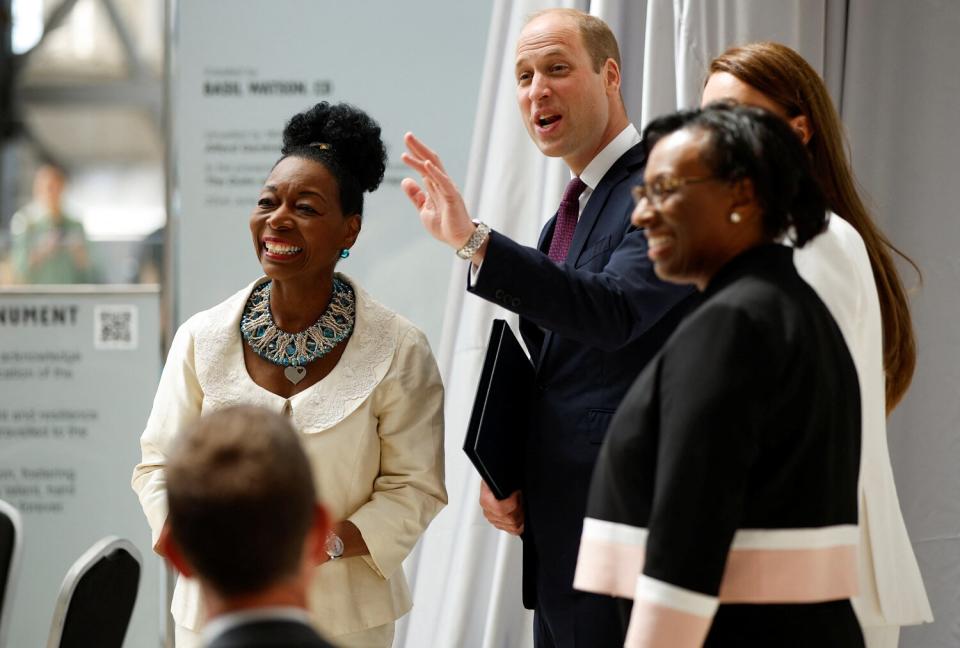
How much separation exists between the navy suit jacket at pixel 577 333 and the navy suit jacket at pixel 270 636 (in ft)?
3.23

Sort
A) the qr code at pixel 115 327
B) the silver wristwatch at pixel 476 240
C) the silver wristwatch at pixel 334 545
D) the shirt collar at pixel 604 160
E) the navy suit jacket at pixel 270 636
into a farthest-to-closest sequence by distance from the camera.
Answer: the qr code at pixel 115 327 < the shirt collar at pixel 604 160 < the silver wristwatch at pixel 334 545 < the silver wristwatch at pixel 476 240 < the navy suit jacket at pixel 270 636

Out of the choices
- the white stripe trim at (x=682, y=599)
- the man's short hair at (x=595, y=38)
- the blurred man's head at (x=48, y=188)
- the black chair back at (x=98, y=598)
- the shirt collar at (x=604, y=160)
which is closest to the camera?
the white stripe trim at (x=682, y=599)

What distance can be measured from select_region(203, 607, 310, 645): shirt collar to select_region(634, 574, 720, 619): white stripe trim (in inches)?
17.8

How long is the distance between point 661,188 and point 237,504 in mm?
685

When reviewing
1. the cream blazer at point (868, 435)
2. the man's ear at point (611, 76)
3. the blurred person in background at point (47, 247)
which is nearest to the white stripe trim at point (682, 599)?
the cream blazer at point (868, 435)

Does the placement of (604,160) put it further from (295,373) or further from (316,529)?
(316,529)

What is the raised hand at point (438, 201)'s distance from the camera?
6.61 feet

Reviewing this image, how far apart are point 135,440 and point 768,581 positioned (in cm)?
293

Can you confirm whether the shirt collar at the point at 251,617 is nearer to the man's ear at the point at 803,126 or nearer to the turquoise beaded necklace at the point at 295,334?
the turquoise beaded necklace at the point at 295,334

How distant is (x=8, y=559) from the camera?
233cm

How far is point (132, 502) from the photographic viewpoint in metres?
3.91

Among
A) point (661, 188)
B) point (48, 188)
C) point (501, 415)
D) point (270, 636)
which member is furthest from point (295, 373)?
point (48, 188)

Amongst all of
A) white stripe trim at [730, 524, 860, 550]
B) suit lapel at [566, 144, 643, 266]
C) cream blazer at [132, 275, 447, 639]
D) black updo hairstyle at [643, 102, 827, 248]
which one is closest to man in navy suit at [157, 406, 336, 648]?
white stripe trim at [730, 524, 860, 550]

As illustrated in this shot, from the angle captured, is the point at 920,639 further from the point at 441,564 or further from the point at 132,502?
the point at 132,502
